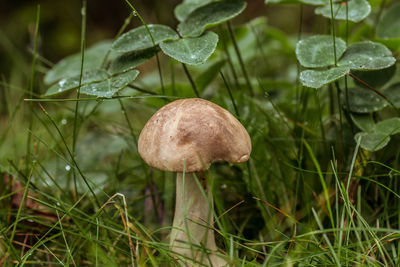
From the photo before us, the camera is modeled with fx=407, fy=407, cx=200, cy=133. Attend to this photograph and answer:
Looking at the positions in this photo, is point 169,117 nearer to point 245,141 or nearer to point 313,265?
point 245,141

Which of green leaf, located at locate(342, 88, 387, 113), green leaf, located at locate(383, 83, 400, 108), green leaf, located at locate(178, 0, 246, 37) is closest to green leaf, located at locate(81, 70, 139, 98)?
green leaf, located at locate(178, 0, 246, 37)

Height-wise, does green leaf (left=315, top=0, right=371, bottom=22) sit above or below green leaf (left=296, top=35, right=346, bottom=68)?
above

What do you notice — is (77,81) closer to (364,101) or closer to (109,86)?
(109,86)

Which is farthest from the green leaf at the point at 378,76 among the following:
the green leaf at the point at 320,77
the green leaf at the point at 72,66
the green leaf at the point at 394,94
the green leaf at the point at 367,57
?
the green leaf at the point at 72,66

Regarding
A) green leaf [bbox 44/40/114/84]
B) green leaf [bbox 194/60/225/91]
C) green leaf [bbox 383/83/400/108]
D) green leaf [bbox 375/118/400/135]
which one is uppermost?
green leaf [bbox 44/40/114/84]

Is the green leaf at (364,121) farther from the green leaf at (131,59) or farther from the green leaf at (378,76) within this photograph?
the green leaf at (131,59)

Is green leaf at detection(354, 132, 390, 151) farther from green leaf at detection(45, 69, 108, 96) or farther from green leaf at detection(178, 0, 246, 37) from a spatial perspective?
green leaf at detection(45, 69, 108, 96)

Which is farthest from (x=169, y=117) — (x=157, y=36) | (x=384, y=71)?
(x=384, y=71)

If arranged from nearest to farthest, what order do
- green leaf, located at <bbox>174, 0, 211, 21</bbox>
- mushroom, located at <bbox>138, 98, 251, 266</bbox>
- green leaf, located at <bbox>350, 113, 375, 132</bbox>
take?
mushroom, located at <bbox>138, 98, 251, 266</bbox>, green leaf, located at <bbox>350, 113, 375, 132</bbox>, green leaf, located at <bbox>174, 0, 211, 21</bbox>
